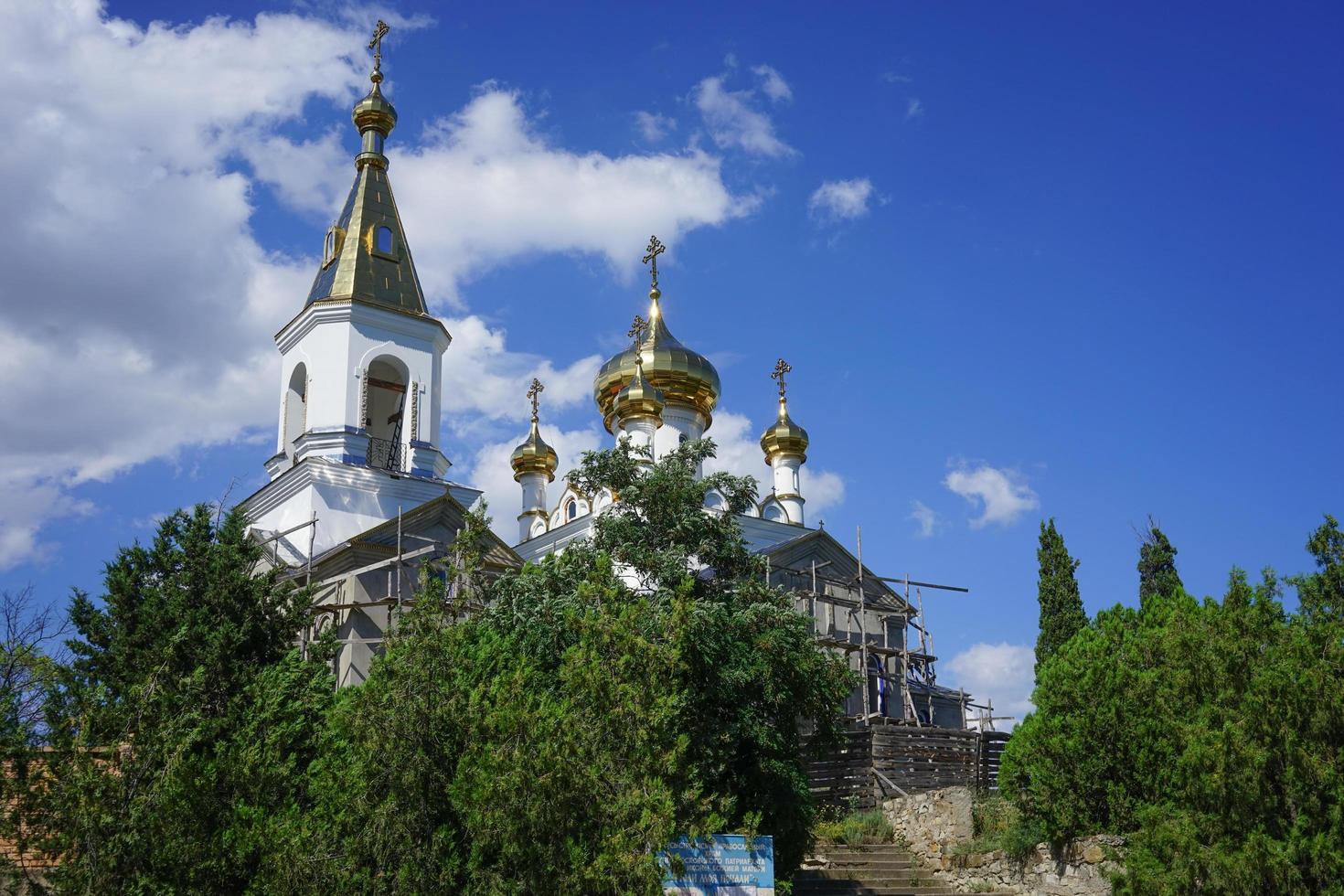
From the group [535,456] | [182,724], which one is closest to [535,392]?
[535,456]

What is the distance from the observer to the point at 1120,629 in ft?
49.8

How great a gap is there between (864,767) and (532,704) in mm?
9113

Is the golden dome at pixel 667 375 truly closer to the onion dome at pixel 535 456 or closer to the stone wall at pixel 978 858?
the onion dome at pixel 535 456

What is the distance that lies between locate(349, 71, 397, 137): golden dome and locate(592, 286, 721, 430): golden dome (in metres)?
7.12

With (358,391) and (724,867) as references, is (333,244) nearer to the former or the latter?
(358,391)

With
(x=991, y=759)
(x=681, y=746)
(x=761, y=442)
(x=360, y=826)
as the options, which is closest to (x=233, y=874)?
(x=360, y=826)

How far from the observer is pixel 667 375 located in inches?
1110

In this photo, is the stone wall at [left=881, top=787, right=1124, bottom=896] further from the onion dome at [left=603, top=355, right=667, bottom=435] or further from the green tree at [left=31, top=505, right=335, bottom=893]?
the onion dome at [left=603, top=355, right=667, bottom=435]

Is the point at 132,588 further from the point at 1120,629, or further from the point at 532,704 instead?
the point at 1120,629

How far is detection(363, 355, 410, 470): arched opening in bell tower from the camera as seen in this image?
2356cm

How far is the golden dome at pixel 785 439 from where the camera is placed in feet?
97.8

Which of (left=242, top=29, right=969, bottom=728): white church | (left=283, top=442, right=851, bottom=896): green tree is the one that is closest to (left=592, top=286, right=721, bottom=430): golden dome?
(left=242, top=29, right=969, bottom=728): white church

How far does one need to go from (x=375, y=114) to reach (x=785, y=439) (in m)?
11.7

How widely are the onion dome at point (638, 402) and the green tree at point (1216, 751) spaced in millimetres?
12943
